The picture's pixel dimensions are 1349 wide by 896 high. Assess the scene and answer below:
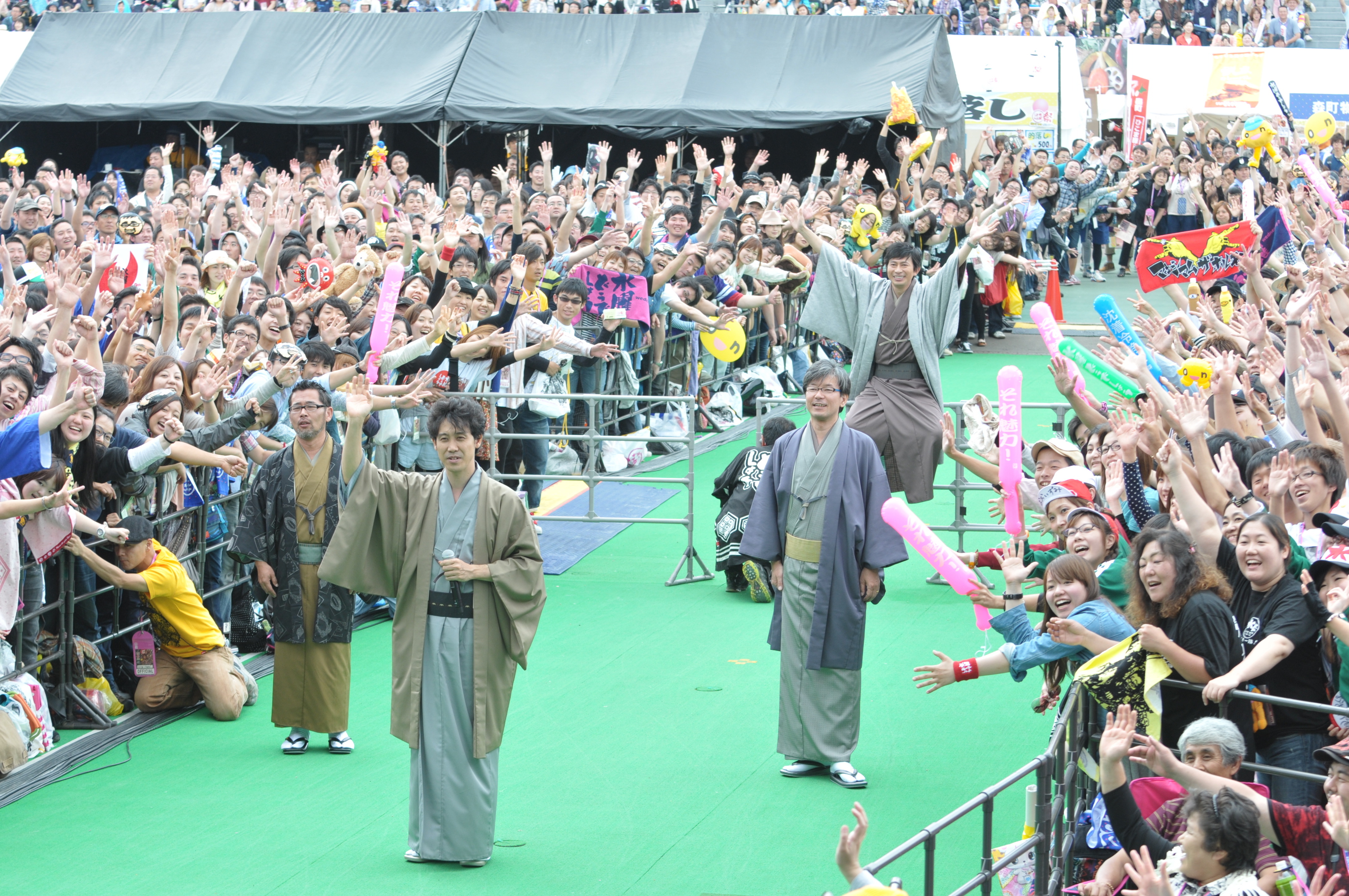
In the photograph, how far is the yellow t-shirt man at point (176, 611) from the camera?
23.9 ft

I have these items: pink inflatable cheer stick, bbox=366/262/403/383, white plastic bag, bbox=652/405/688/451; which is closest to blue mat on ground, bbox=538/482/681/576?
white plastic bag, bbox=652/405/688/451

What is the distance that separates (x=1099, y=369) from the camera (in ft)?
23.1

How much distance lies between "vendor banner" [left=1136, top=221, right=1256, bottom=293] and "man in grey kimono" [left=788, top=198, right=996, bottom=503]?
4.34 ft

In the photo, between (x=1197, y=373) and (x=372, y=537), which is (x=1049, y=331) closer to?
(x=1197, y=373)

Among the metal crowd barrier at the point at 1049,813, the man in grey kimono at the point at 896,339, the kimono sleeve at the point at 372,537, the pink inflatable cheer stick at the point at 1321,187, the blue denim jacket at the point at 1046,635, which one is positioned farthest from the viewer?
the pink inflatable cheer stick at the point at 1321,187

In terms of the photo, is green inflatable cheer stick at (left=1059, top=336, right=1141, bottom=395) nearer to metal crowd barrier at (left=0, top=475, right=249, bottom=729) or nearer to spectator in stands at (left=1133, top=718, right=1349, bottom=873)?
spectator in stands at (left=1133, top=718, right=1349, bottom=873)

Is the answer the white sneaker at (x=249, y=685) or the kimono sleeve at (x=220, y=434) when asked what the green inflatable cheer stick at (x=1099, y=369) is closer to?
the kimono sleeve at (x=220, y=434)

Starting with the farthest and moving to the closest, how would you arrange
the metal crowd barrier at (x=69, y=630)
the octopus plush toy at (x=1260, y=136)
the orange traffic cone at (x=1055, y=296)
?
1. the orange traffic cone at (x=1055, y=296)
2. the octopus plush toy at (x=1260, y=136)
3. the metal crowd barrier at (x=69, y=630)

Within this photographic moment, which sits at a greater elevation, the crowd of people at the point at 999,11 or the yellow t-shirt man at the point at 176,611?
the crowd of people at the point at 999,11

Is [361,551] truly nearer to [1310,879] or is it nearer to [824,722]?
[824,722]

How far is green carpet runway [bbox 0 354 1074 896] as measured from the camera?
5.70 metres

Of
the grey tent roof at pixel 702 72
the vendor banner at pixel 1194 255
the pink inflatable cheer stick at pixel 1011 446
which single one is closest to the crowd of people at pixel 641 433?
the vendor banner at pixel 1194 255

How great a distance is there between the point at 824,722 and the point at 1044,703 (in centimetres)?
136

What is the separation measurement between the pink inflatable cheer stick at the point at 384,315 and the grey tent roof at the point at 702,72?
12597 millimetres
